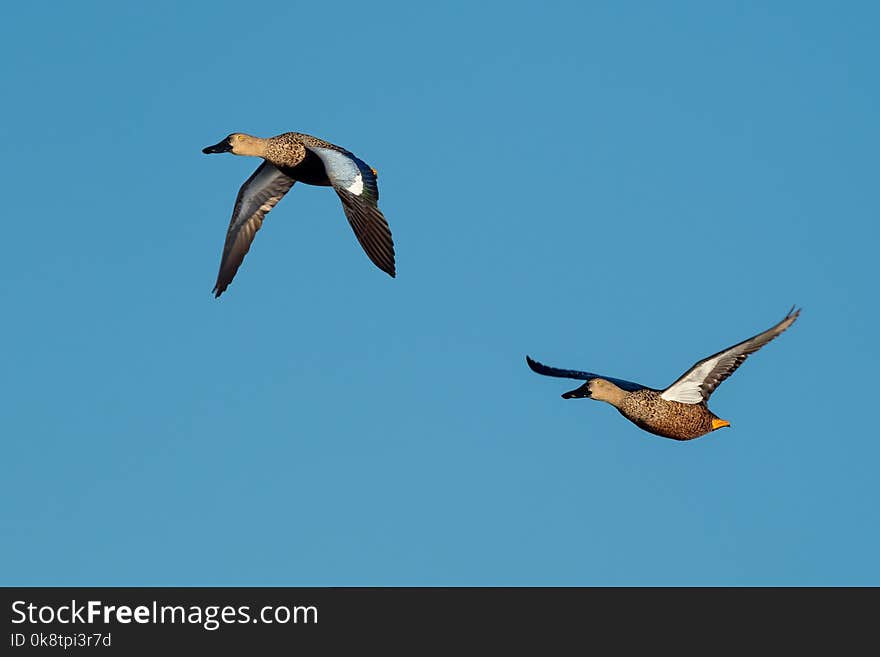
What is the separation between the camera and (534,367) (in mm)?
30438

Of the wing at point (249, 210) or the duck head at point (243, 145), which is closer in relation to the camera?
the duck head at point (243, 145)

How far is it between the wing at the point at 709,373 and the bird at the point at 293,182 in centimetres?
542

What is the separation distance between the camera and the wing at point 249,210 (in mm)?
32906

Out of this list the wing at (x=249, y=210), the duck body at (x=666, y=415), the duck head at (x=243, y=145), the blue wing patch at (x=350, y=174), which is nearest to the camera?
the duck body at (x=666, y=415)

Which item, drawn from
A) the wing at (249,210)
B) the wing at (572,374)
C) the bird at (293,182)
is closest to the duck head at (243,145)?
the bird at (293,182)

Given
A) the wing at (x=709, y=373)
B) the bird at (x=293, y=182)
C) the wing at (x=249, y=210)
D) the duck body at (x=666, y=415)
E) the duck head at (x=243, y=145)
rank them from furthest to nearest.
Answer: the wing at (x=249, y=210) → the duck head at (x=243, y=145) → the duck body at (x=666, y=415) → the bird at (x=293, y=182) → the wing at (x=709, y=373)

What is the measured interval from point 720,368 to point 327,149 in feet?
27.8

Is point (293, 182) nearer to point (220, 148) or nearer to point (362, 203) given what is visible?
point (220, 148)

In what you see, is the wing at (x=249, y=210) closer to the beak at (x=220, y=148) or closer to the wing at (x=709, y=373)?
the beak at (x=220, y=148)

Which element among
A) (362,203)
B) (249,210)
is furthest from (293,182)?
(362,203)

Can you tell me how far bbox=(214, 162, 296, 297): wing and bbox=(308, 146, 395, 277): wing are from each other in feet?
13.9
